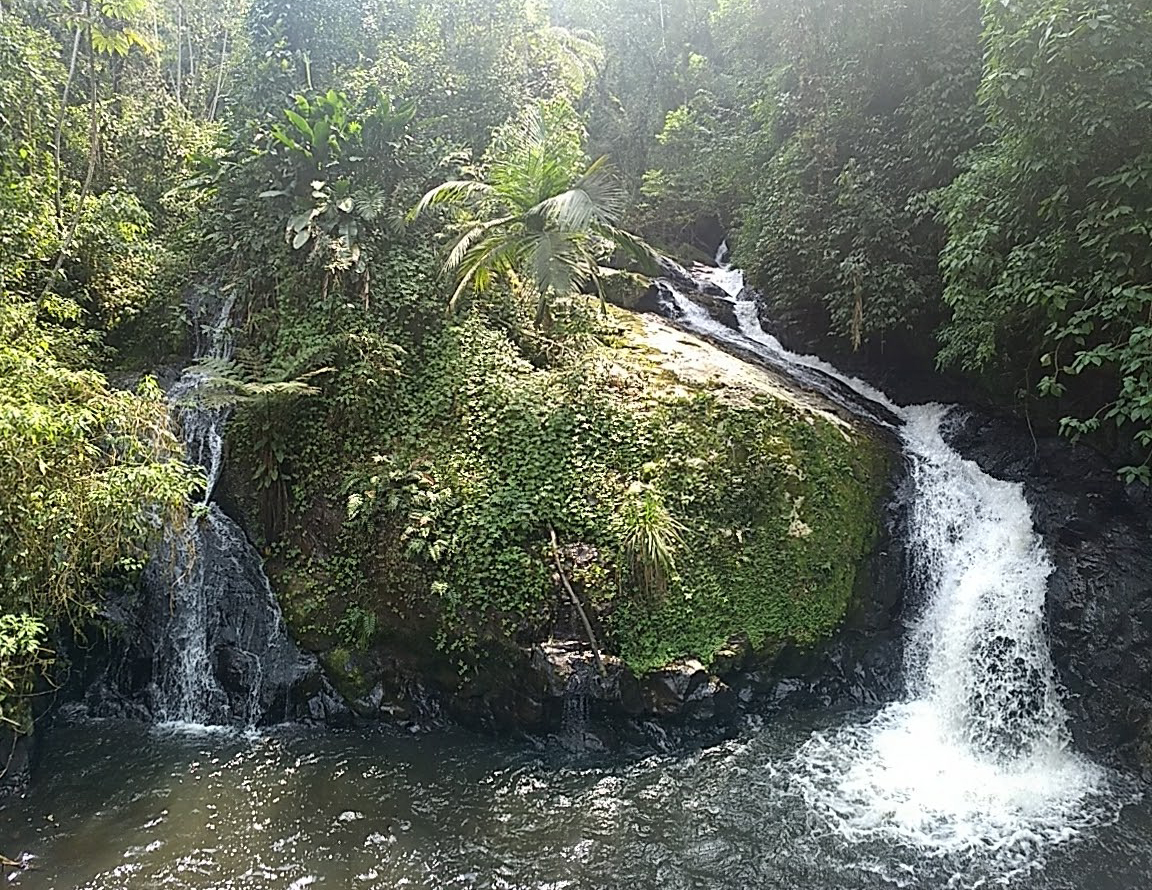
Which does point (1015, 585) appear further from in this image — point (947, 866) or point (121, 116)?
point (121, 116)

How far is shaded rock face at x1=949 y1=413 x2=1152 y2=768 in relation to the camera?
7.16 m

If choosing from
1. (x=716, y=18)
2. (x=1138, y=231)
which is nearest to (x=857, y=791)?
(x=1138, y=231)

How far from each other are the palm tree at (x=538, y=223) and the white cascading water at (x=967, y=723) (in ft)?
17.2

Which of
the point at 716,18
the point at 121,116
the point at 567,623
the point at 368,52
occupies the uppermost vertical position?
the point at 716,18

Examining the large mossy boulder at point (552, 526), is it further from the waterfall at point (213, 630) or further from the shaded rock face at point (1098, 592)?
the shaded rock face at point (1098, 592)

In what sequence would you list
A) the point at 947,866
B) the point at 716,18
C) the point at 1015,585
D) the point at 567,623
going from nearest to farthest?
the point at 947,866, the point at 567,623, the point at 1015,585, the point at 716,18

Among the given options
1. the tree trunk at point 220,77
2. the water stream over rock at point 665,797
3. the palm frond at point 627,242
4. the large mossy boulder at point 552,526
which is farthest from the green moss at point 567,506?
the tree trunk at point 220,77

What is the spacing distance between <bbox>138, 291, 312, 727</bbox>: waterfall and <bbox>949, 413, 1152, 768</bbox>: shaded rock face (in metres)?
8.06

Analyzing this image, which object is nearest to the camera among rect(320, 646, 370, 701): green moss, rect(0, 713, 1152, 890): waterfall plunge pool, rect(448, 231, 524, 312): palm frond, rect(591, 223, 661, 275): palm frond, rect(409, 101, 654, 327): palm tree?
rect(0, 713, 1152, 890): waterfall plunge pool

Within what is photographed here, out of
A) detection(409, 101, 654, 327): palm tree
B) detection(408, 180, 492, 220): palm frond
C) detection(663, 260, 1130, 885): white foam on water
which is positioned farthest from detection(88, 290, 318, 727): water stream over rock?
detection(663, 260, 1130, 885): white foam on water

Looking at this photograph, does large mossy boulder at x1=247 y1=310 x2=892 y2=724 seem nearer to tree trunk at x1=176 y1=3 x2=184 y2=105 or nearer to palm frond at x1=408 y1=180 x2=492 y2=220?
palm frond at x1=408 y1=180 x2=492 y2=220

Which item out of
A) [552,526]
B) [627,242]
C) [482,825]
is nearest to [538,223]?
[627,242]

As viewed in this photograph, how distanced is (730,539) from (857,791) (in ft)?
9.03

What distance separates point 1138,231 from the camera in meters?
7.00
